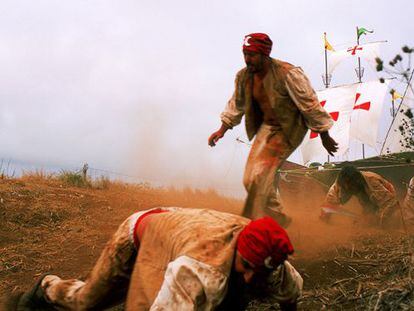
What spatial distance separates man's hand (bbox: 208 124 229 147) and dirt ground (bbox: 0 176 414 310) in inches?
56.9

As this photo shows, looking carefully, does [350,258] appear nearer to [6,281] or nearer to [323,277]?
[323,277]

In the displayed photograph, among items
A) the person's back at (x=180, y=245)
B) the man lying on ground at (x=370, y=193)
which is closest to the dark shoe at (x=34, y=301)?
the person's back at (x=180, y=245)

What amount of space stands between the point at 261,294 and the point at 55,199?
18.4 feet

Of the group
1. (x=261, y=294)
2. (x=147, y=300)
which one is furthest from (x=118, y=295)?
(x=261, y=294)

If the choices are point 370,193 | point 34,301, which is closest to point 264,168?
point 34,301

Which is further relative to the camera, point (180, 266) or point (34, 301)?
point (34, 301)

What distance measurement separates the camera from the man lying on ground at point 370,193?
7938mm

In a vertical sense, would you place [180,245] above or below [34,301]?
above

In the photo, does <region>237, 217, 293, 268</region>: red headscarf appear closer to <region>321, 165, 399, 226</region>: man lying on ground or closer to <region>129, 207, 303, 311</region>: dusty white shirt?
<region>129, 207, 303, 311</region>: dusty white shirt

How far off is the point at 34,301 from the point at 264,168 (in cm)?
251

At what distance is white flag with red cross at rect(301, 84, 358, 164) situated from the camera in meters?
42.4

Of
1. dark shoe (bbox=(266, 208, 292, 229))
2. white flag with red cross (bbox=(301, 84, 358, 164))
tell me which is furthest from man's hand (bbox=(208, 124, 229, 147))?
white flag with red cross (bbox=(301, 84, 358, 164))

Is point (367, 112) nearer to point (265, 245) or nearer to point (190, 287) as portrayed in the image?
point (265, 245)

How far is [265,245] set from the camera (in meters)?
2.63
